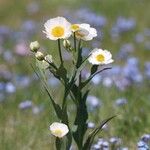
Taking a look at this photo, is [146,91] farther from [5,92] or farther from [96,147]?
[96,147]

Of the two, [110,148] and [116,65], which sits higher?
[110,148]

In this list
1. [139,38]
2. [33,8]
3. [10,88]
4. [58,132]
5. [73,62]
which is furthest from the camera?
[33,8]

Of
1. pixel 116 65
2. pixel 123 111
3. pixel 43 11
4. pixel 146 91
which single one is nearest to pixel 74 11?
pixel 43 11

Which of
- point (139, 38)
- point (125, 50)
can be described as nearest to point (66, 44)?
point (125, 50)

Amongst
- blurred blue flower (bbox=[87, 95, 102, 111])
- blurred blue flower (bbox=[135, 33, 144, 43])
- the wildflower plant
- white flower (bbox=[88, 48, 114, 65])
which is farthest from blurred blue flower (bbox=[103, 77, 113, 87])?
white flower (bbox=[88, 48, 114, 65])

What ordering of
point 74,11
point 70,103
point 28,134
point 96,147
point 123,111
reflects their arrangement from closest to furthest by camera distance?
point 96,147 → point 28,134 → point 123,111 → point 70,103 → point 74,11

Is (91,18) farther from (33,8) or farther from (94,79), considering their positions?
(94,79)

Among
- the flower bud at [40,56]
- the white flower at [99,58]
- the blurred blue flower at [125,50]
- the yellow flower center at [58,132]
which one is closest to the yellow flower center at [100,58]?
the white flower at [99,58]

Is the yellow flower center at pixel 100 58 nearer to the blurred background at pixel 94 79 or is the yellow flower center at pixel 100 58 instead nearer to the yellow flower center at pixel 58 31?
the yellow flower center at pixel 58 31
